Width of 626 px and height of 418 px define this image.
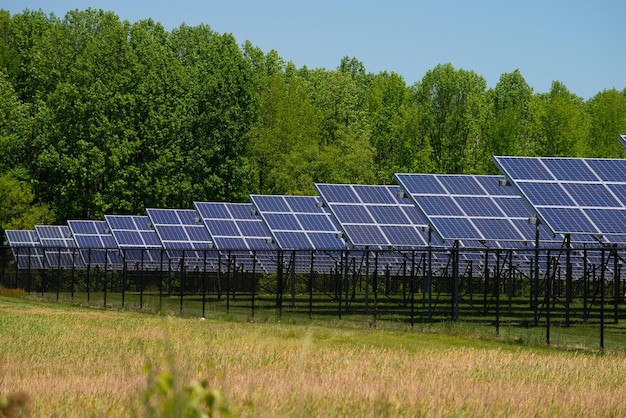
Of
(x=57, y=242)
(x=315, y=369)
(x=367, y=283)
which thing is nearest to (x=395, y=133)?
(x=57, y=242)

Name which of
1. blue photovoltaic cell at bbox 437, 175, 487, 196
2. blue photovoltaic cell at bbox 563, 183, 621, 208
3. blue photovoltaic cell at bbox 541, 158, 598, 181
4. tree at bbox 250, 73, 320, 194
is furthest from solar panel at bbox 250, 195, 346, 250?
tree at bbox 250, 73, 320, 194

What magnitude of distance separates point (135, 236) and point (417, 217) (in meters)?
21.5

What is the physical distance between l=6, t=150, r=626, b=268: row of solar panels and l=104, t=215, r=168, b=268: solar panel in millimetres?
76

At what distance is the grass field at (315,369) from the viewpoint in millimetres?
11219

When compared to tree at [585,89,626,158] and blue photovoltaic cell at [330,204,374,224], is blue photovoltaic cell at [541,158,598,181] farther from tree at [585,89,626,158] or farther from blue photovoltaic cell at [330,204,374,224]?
tree at [585,89,626,158]

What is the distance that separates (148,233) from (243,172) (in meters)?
15.4

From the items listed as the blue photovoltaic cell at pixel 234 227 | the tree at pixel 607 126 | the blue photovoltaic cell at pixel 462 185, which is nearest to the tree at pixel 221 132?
the blue photovoltaic cell at pixel 234 227

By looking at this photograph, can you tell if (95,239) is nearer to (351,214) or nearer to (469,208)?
(351,214)

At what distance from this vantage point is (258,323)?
3228 cm

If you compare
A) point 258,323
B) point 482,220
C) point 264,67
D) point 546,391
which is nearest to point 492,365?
point 546,391

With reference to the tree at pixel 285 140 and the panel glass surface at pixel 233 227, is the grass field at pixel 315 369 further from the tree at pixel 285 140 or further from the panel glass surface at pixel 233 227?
the tree at pixel 285 140

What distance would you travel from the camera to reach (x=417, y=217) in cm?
4372

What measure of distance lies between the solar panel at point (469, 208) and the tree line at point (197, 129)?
33.4 meters

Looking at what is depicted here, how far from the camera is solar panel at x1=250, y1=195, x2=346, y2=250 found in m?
45.2
